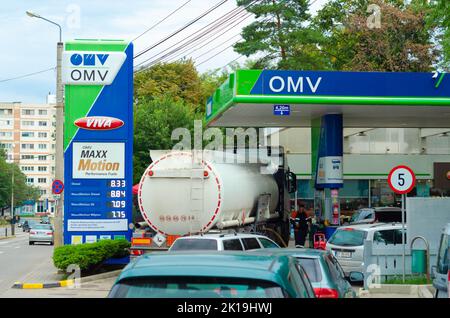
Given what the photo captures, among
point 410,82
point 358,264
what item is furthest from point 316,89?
point 358,264

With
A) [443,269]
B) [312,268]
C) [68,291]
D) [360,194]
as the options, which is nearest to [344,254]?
[68,291]

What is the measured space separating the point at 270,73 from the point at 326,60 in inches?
1317

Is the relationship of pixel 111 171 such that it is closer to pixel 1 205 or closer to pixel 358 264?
pixel 358 264

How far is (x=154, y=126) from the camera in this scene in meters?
41.0

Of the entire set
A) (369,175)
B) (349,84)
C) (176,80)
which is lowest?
(369,175)

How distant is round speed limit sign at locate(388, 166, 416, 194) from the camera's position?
17.2 m

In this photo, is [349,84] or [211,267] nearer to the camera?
[211,267]

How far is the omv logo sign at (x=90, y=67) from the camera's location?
71.8ft

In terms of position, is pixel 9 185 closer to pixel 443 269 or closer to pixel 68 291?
pixel 68 291

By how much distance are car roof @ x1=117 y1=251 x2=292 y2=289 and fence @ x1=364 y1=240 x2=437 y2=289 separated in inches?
466

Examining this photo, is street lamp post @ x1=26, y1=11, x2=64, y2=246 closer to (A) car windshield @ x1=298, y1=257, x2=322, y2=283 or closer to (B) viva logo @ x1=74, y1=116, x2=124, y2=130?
(B) viva logo @ x1=74, y1=116, x2=124, y2=130

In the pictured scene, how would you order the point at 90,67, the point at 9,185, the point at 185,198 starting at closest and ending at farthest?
1. the point at 185,198
2. the point at 90,67
3. the point at 9,185

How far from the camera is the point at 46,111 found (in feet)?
476

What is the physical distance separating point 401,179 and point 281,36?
34.3m
